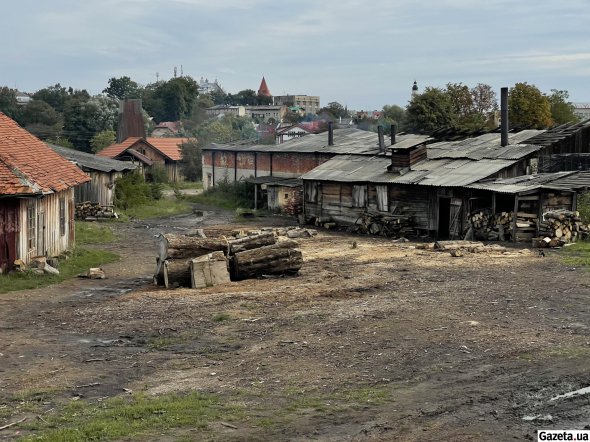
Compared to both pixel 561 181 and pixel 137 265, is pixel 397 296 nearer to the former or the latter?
pixel 137 265

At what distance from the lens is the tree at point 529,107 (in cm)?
5722

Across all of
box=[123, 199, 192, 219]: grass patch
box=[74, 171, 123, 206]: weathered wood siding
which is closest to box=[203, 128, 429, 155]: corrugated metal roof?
box=[123, 199, 192, 219]: grass patch

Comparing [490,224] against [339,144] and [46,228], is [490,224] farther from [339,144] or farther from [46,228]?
[339,144]

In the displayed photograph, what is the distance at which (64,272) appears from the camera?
2253cm

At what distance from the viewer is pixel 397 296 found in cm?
1789

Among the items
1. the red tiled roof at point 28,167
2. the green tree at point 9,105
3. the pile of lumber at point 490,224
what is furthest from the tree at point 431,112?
the green tree at point 9,105

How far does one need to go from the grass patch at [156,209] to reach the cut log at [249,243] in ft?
73.3

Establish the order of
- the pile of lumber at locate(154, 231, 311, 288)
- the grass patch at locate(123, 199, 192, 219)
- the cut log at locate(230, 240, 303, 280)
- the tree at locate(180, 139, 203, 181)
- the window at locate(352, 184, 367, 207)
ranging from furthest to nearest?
the tree at locate(180, 139, 203, 181)
the grass patch at locate(123, 199, 192, 219)
the window at locate(352, 184, 367, 207)
the cut log at locate(230, 240, 303, 280)
the pile of lumber at locate(154, 231, 311, 288)

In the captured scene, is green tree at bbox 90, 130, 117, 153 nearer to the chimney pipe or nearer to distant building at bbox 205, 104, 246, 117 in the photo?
the chimney pipe

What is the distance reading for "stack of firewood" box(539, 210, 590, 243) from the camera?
26297 millimetres

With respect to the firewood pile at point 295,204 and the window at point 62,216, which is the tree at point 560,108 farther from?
the window at point 62,216

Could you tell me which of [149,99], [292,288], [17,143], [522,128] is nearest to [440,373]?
[292,288]

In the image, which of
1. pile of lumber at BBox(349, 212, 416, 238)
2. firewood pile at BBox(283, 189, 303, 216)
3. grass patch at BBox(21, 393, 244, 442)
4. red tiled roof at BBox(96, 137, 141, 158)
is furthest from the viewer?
red tiled roof at BBox(96, 137, 141, 158)

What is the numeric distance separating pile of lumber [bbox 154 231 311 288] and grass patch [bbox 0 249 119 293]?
2.97m
